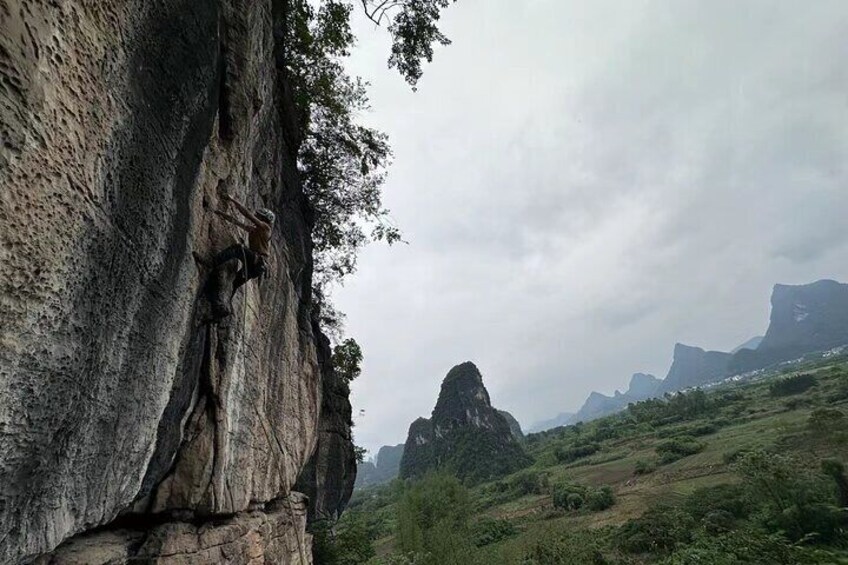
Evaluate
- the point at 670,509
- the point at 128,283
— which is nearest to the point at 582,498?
the point at 670,509

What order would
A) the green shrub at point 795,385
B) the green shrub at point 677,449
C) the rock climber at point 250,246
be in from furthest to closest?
the green shrub at point 795,385 → the green shrub at point 677,449 → the rock climber at point 250,246

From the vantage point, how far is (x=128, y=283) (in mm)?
3537

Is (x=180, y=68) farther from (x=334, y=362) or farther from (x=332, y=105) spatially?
(x=334, y=362)

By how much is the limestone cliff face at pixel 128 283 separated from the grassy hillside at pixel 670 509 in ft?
40.2

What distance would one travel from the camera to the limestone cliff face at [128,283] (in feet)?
8.34

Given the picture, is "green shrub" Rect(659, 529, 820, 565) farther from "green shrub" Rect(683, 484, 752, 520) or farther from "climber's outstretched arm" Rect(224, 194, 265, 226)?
"climber's outstretched arm" Rect(224, 194, 265, 226)

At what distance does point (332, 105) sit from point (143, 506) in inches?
355

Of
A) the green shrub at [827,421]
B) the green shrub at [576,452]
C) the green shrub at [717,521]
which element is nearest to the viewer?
the green shrub at [717,521]

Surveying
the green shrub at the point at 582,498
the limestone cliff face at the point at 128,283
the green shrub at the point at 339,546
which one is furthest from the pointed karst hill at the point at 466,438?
the limestone cliff face at the point at 128,283

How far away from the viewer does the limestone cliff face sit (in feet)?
8.34

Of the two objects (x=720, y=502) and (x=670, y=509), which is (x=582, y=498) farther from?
(x=720, y=502)

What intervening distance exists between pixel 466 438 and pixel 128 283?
101 metres

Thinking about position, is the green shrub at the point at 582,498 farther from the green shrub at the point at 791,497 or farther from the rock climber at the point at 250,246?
the rock climber at the point at 250,246

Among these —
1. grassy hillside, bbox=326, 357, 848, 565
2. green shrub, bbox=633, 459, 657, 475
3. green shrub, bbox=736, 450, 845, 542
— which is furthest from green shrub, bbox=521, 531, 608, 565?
green shrub, bbox=633, 459, 657, 475
